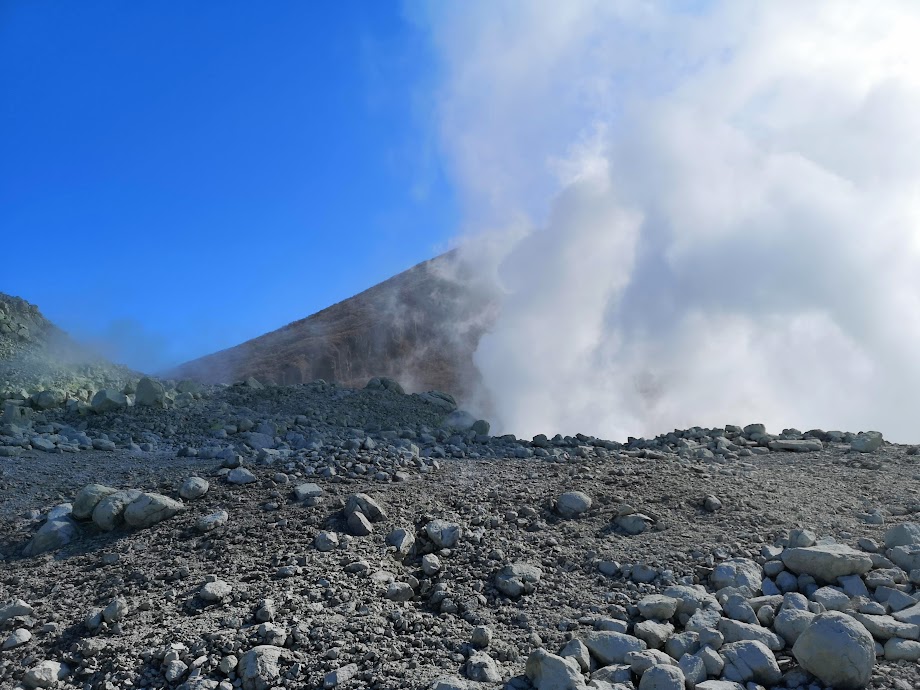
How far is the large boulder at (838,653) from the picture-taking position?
3092 mm

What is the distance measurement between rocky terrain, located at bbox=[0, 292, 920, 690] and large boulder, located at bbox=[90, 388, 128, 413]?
230 centimetres

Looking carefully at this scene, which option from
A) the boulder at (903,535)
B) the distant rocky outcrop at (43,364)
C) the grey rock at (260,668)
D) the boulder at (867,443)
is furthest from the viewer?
the distant rocky outcrop at (43,364)

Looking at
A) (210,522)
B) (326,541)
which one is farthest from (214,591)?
(210,522)

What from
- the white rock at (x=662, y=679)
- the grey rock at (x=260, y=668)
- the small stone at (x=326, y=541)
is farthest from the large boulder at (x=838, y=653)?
the small stone at (x=326, y=541)

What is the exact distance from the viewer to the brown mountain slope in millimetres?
25969

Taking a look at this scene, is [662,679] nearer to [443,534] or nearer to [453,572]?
[453,572]

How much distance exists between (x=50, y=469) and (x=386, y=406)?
535cm

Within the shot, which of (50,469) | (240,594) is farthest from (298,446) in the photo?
(240,594)

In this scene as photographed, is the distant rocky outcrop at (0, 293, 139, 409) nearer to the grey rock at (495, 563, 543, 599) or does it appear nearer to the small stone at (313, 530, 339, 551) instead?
the small stone at (313, 530, 339, 551)

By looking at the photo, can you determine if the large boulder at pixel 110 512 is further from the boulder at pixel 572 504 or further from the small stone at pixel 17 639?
the boulder at pixel 572 504

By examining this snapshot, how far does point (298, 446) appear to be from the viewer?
7176mm

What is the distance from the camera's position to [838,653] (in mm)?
3100

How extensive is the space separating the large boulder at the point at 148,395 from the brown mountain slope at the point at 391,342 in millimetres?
14255

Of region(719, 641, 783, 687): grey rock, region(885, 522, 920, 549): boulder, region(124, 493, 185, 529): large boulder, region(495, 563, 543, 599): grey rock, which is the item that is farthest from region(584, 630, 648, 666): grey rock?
region(124, 493, 185, 529): large boulder
